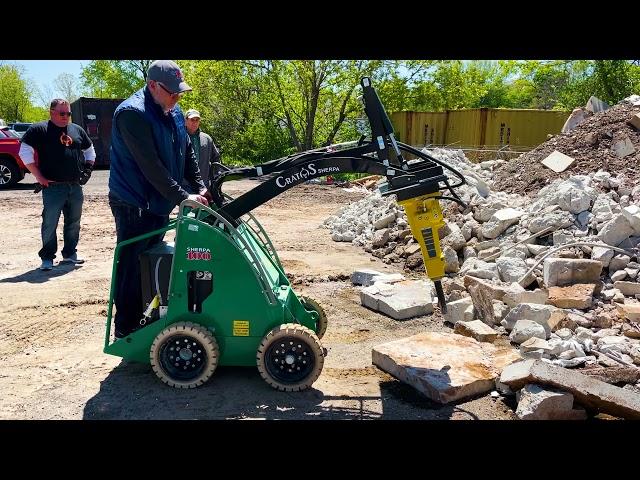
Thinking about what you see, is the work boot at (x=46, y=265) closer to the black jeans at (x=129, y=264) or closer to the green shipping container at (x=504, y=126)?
the black jeans at (x=129, y=264)

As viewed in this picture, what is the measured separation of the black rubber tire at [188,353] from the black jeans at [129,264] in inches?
17.2

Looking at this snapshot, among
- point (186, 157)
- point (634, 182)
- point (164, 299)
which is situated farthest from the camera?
point (634, 182)

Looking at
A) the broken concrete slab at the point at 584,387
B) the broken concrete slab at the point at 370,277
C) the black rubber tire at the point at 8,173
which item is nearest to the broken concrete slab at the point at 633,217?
the broken concrete slab at the point at 370,277

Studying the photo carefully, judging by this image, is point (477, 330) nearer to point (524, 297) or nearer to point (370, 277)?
point (524, 297)

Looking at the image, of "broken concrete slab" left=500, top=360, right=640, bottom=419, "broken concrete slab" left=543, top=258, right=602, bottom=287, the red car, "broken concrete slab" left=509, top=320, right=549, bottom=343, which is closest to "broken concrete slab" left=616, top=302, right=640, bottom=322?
"broken concrete slab" left=543, top=258, right=602, bottom=287

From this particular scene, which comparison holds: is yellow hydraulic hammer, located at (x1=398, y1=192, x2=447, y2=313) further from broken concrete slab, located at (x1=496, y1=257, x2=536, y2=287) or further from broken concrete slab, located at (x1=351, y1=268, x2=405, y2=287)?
broken concrete slab, located at (x1=351, y1=268, x2=405, y2=287)

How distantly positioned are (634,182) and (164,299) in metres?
5.94

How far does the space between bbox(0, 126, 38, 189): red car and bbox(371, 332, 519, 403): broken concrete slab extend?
14.4 m

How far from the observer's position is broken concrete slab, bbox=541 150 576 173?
27.2 ft

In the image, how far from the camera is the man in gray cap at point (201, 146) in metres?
6.95

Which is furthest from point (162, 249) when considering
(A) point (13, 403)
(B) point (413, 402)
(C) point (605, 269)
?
(C) point (605, 269)

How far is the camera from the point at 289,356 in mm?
3959

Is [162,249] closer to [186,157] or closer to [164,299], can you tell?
[164,299]

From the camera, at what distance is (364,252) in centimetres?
862
